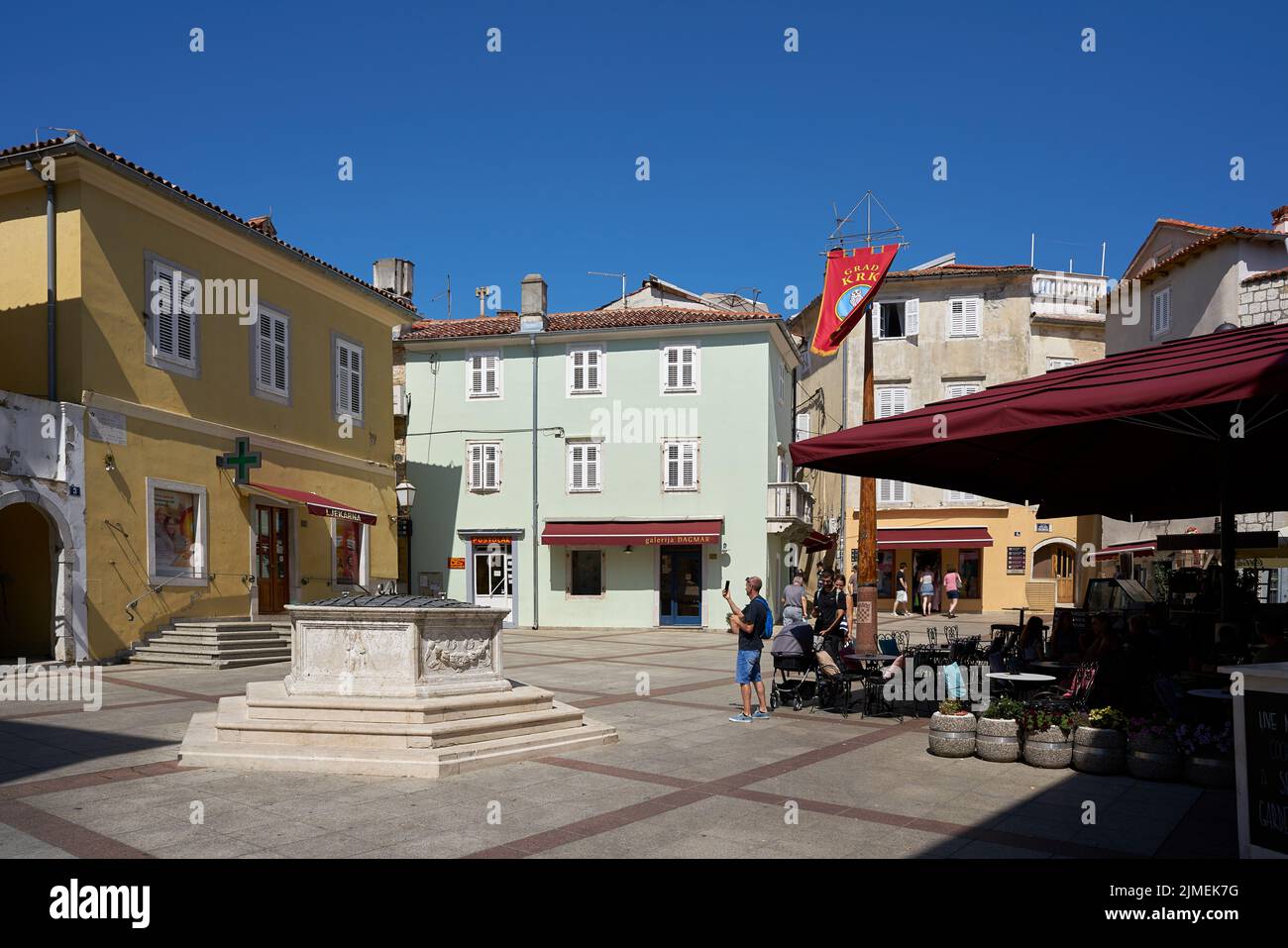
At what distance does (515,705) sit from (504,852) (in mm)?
3448

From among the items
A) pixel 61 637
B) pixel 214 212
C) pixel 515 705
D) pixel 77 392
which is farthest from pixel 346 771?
pixel 214 212

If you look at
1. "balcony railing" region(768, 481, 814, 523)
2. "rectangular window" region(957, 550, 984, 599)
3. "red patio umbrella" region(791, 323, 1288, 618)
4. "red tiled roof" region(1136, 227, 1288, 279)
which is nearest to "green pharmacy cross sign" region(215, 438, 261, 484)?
"red patio umbrella" region(791, 323, 1288, 618)

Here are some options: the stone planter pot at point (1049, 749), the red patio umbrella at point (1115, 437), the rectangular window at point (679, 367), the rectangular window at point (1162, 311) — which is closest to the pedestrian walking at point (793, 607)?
the red patio umbrella at point (1115, 437)

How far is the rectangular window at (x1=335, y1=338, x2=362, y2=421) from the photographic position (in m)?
22.6

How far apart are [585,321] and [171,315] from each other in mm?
14179

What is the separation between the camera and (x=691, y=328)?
A: 28.7 meters

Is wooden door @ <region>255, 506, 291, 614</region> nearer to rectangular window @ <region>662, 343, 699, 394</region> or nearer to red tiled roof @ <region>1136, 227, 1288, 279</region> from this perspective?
rectangular window @ <region>662, 343, 699, 394</region>

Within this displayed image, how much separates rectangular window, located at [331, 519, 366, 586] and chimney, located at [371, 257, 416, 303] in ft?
35.8

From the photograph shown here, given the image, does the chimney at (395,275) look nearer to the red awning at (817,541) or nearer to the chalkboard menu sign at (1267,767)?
the red awning at (817,541)

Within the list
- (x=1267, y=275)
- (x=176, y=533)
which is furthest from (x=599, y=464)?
(x=1267, y=275)

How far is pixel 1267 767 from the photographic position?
468 cm

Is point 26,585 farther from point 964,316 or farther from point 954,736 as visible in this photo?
point 964,316
